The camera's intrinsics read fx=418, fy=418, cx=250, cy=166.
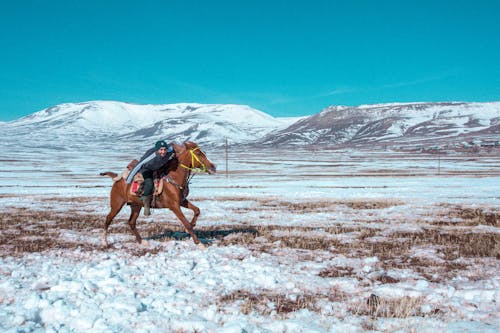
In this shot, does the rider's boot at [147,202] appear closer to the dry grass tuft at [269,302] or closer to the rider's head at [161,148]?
the rider's head at [161,148]

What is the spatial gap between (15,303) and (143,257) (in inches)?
141

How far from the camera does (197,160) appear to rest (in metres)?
11.8

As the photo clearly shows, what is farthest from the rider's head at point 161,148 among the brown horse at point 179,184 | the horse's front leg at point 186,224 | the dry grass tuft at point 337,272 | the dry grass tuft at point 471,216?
the dry grass tuft at point 471,216

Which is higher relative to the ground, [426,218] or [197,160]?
[197,160]

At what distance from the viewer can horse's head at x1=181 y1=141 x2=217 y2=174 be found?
38.6ft

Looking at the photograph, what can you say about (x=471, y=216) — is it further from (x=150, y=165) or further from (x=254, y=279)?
(x=150, y=165)

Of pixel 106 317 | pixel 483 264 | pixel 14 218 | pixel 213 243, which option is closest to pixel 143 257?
pixel 213 243

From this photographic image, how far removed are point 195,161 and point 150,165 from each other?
1.25m

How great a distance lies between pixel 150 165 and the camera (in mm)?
11602

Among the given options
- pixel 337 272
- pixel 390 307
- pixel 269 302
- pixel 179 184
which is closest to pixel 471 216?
pixel 337 272

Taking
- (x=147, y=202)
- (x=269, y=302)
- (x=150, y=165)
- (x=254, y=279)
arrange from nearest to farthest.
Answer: (x=269, y=302) → (x=254, y=279) → (x=150, y=165) → (x=147, y=202)

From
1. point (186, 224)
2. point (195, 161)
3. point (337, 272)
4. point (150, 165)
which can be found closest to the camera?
point (337, 272)

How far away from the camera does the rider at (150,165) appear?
11.6 meters

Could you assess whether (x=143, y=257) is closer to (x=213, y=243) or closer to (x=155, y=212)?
(x=213, y=243)
